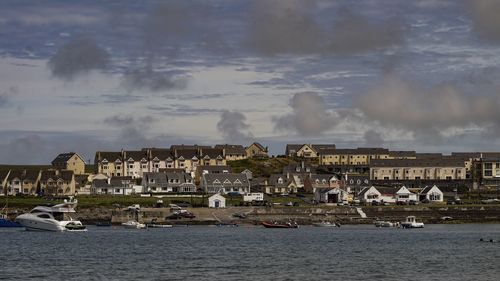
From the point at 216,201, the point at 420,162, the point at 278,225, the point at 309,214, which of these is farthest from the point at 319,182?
the point at 278,225

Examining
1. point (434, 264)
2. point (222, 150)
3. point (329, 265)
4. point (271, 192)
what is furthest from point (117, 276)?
point (222, 150)

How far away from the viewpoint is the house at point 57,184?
150 m

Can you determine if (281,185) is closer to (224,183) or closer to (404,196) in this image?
(224,183)

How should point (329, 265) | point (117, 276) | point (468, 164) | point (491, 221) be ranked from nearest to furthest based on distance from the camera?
point (117, 276) < point (329, 265) < point (491, 221) < point (468, 164)

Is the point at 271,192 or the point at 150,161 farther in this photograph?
the point at 150,161

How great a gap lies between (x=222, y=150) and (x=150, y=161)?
15384mm

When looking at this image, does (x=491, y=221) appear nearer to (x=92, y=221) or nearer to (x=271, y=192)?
(x=271, y=192)

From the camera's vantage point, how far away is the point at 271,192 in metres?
158

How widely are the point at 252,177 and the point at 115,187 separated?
32.7 meters

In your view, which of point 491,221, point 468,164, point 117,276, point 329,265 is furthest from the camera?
point 468,164

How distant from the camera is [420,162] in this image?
18412cm

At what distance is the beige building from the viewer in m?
182

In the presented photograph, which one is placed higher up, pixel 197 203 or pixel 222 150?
pixel 222 150

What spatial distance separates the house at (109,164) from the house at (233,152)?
2434 centimetres
